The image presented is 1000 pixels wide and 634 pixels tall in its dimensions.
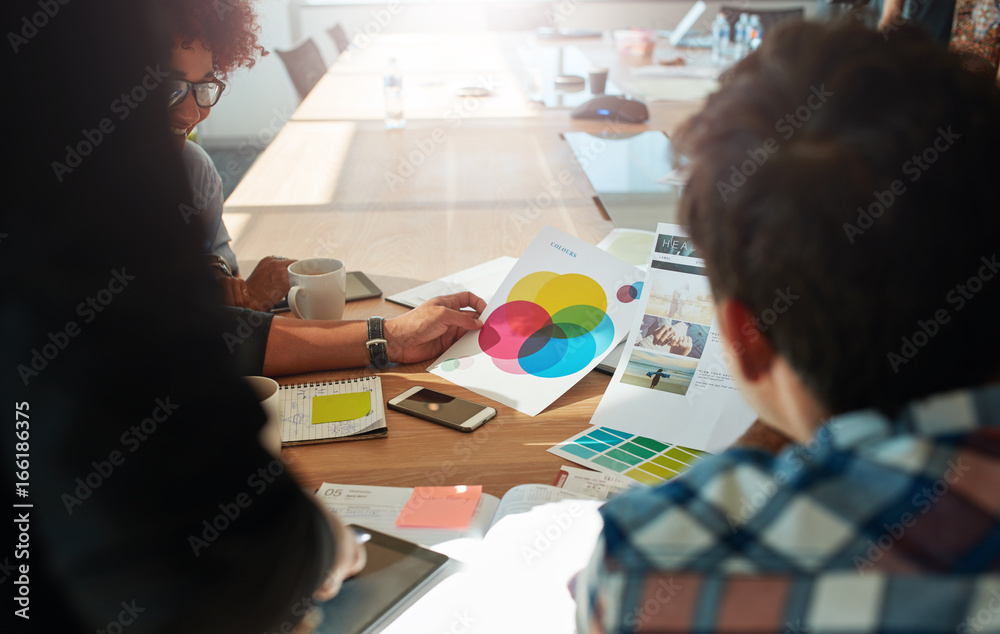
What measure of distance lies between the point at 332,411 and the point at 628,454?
388 millimetres

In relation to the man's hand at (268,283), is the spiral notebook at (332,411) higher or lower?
higher

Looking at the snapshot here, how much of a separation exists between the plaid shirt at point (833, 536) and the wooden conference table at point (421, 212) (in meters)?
0.42

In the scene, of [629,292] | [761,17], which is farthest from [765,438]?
[761,17]

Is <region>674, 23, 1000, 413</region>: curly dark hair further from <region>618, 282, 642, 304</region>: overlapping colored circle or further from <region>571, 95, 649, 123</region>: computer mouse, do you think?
<region>571, 95, 649, 123</region>: computer mouse

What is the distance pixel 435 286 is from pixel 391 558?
727 millimetres

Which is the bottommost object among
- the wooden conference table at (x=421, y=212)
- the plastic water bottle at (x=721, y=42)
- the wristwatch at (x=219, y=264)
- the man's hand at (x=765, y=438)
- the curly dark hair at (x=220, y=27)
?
the plastic water bottle at (x=721, y=42)

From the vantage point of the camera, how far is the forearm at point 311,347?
3.81 ft

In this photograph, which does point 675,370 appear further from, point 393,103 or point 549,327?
point 393,103

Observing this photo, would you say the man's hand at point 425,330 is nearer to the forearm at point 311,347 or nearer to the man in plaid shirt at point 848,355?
the forearm at point 311,347

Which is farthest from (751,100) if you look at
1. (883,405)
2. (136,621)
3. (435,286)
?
(435,286)

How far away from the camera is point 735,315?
53 centimetres

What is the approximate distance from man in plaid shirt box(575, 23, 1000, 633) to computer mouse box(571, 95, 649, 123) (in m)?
2.20

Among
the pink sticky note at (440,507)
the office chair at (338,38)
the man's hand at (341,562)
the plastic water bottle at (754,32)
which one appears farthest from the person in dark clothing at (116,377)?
the office chair at (338,38)

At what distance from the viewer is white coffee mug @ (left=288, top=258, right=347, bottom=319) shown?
4.13 ft
